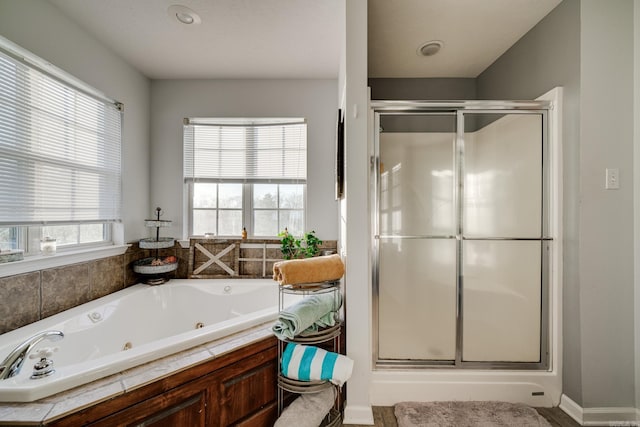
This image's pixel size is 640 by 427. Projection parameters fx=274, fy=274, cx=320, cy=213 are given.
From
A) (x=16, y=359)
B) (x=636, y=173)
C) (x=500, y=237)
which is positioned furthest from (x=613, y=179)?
(x=16, y=359)

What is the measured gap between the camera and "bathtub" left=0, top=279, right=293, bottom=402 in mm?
1023

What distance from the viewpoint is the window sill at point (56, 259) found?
1.49 metres

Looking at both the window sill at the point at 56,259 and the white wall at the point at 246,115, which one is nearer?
the window sill at the point at 56,259

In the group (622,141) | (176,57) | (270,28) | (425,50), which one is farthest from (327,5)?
(622,141)

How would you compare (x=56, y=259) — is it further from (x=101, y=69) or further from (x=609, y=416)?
(x=609, y=416)

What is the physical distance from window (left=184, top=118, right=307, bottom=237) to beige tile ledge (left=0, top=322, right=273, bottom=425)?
5.02ft

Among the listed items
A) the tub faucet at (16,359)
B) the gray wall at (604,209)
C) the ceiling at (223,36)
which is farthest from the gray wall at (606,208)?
the tub faucet at (16,359)

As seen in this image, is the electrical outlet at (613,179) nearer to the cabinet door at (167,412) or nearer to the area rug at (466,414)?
the area rug at (466,414)

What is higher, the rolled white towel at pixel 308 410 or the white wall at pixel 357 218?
the white wall at pixel 357 218

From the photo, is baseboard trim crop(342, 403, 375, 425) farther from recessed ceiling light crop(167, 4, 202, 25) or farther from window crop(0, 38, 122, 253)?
recessed ceiling light crop(167, 4, 202, 25)

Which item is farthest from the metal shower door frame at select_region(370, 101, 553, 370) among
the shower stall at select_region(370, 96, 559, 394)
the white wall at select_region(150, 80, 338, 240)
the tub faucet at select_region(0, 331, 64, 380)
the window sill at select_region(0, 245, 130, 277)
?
the window sill at select_region(0, 245, 130, 277)

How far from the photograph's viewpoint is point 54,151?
70.8 inches

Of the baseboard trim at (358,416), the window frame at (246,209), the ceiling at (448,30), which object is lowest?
the baseboard trim at (358,416)

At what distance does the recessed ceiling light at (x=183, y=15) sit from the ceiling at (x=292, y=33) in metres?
0.03
